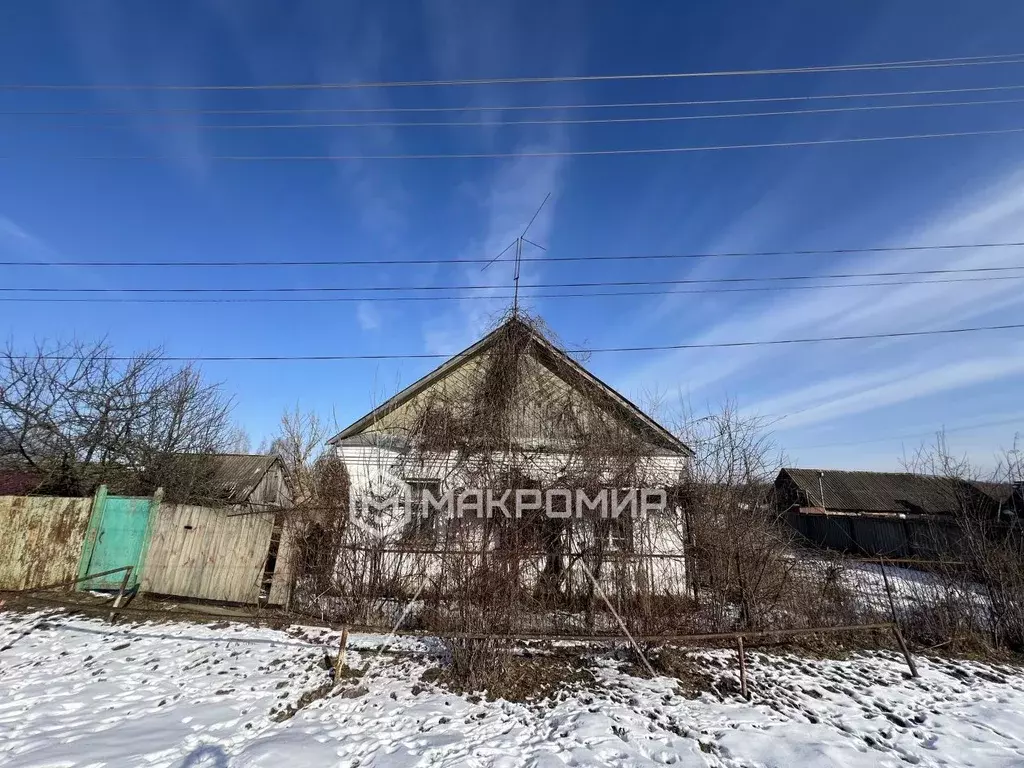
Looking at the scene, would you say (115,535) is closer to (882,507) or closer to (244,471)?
(244,471)

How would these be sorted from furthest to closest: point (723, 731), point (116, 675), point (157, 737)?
point (116, 675) < point (723, 731) < point (157, 737)

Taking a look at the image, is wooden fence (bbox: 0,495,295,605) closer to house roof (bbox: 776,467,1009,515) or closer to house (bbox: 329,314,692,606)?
house (bbox: 329,314,692,606)

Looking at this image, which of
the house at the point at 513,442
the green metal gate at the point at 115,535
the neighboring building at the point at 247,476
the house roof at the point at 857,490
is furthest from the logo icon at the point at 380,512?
the house roof at the point at 857,490

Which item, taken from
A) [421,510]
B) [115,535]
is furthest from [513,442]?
[115,535]

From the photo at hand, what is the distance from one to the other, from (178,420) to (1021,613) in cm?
1985

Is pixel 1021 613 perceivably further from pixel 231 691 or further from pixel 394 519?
pixel 231 691

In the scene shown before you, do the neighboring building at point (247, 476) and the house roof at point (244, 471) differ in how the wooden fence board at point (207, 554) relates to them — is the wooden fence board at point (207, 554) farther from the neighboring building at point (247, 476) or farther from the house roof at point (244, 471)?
the house roof at point (244, 471)

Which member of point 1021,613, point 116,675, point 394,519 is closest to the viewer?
point 116,675

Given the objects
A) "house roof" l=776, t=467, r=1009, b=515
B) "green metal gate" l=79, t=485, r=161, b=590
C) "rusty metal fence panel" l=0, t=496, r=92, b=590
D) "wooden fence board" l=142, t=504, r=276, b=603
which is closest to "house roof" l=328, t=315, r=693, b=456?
"wooden fence board" l=142, t=504, r=276, b=603

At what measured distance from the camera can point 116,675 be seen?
568 cm

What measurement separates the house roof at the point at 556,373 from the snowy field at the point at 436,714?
4489 mm

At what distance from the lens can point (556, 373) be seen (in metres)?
11.1

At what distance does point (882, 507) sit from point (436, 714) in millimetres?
35321

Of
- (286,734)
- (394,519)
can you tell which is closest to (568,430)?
(394,519)
